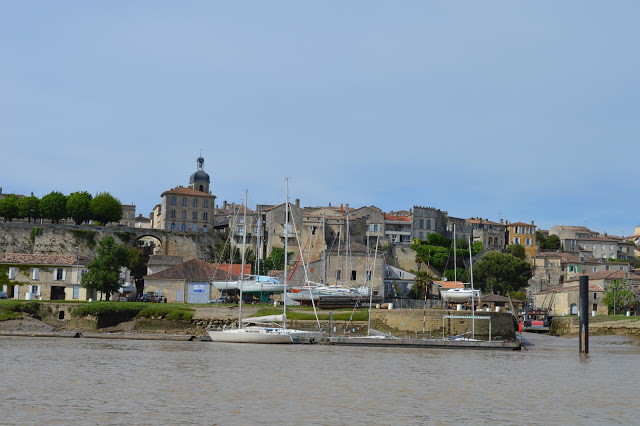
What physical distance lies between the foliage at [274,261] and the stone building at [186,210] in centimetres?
2126

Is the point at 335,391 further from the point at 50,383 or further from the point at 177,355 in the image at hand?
the point at 177,355

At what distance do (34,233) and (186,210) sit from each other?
26.3 meters

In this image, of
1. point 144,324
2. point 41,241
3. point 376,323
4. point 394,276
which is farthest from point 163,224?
point 376,323

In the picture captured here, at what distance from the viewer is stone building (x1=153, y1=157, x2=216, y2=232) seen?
366ft

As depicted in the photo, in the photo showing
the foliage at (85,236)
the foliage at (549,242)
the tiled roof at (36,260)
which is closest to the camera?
the tiled roof at (36,260)

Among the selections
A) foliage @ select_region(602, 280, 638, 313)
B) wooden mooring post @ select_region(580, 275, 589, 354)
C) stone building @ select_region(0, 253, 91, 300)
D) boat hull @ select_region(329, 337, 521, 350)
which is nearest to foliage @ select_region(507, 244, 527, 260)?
foliage @ select_region(602, 280, 638, 313)

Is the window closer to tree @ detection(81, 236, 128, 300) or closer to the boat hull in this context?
tree @ detection(81, 236, 128, 300)

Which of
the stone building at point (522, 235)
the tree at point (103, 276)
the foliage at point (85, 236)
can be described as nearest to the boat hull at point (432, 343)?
the tree at point (103, 276)

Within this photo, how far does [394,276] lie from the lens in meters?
80.6

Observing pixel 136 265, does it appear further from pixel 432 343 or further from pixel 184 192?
pixel 432 343

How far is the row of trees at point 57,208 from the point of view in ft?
326

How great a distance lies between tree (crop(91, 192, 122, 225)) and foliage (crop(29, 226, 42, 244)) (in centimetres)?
1186

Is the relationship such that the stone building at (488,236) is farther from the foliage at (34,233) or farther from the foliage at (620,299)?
the foliage at (34,233)

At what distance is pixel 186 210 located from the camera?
4441 inches
